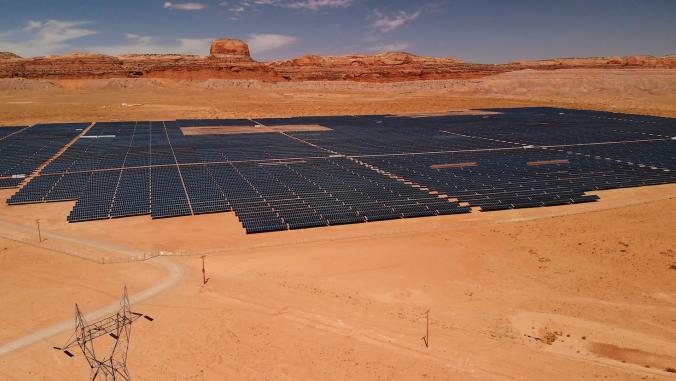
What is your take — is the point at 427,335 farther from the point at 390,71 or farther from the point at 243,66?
the point at 390,71

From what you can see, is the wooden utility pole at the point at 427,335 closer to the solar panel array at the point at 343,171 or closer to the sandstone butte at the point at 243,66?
the solar panel array at the point at 343,171

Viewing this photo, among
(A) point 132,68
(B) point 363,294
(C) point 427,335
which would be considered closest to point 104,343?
(B) point 363,294

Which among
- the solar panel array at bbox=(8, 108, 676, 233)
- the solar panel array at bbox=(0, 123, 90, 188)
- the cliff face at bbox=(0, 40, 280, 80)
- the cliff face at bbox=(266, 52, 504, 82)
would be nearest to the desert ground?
the solar panel array at bbox=(8, 108, 676, 233)

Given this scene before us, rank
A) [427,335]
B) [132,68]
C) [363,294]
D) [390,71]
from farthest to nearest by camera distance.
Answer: [390,71]
[132,68]
[363,294]
[427,335]

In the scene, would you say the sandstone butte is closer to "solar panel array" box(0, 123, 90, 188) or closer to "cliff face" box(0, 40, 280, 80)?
"cliff face" box(0, 40, 280, 80)

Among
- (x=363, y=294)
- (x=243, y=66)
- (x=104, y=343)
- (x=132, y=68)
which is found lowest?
(x=104, y=343)

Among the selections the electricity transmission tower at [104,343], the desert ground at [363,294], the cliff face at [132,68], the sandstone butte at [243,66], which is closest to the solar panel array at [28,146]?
the desert ground at [363,294]
